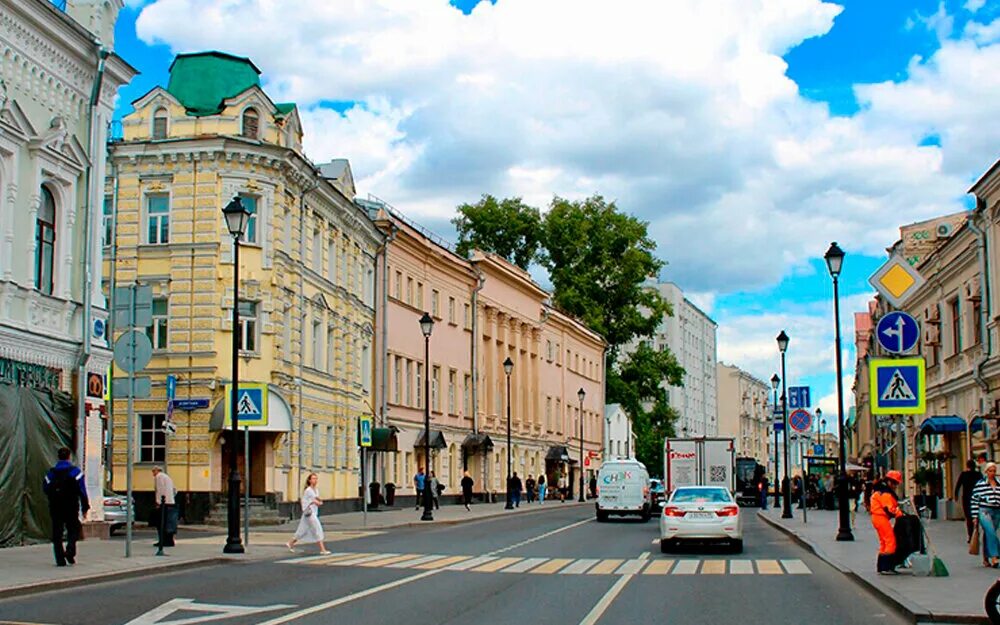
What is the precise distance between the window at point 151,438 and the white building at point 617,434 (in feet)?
194

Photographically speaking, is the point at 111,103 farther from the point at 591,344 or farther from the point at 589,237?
the point at 591,344

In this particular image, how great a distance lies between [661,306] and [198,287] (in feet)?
162

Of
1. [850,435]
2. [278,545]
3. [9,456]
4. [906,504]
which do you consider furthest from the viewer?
[850,435]

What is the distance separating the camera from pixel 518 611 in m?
14.4

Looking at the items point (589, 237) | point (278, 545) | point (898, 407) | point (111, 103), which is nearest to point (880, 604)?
point (898, 407)

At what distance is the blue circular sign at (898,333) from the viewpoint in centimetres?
1673

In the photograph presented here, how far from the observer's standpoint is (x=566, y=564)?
22.2 m

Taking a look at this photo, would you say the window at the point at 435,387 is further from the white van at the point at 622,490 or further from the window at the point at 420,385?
the white van at the point at 622,490

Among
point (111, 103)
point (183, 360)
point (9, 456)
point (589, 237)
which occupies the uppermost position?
point (589, 237)

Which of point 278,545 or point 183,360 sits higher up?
point 183,360

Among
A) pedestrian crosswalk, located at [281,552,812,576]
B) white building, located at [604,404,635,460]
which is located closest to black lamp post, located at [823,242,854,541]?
pedestrian crosswalk, located at [281,552,812,576]

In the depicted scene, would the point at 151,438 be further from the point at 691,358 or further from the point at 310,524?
the point at 691,358

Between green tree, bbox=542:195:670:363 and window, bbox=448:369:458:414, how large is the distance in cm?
2268

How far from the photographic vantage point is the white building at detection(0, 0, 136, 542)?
2378 cm
